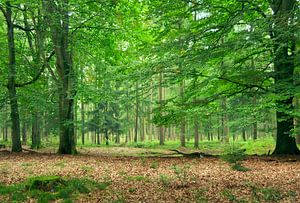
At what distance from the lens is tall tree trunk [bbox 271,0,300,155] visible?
21.2 feet

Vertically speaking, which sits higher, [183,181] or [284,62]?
[284,62]

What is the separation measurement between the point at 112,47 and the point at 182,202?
15.1 m

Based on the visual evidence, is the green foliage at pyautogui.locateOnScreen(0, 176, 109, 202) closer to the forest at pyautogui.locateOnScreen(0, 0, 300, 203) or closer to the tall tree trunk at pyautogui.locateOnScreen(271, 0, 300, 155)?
the forest at pyautogui.locateOnScreen(0, 0, 300, 203)

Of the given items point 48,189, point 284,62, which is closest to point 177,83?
point 284,62

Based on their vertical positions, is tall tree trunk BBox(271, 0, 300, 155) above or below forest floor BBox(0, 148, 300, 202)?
above

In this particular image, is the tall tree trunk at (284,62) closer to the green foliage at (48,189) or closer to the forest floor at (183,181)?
the forest floor at (183,181)

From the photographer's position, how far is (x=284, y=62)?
8.85 metres

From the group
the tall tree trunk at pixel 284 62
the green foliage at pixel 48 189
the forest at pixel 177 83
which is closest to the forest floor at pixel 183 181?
the forest at pixel 177 83

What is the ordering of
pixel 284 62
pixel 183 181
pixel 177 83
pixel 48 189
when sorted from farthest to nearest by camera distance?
pixel 177 83, pixel 183 181, pixel 284 62, pixel 48 189

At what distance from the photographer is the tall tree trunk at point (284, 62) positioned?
6471mm

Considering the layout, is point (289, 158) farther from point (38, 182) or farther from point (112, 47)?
point (112, 47)

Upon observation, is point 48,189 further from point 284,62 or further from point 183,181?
point 284,62

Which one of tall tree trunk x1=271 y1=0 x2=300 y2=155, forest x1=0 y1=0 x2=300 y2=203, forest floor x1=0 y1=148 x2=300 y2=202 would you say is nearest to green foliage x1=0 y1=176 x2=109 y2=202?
forest x1=0 y1=0 x2=300 y2=203

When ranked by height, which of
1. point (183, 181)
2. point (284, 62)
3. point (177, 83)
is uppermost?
point (284, 62)
